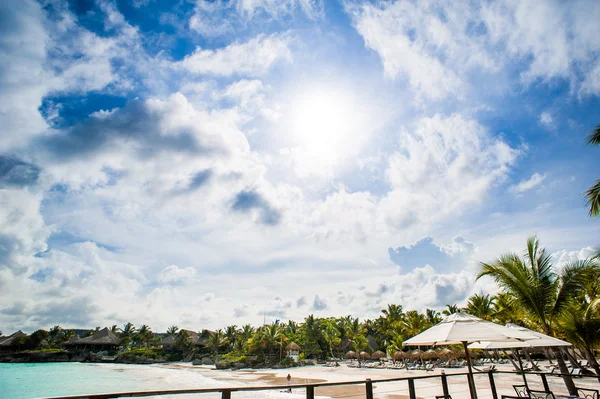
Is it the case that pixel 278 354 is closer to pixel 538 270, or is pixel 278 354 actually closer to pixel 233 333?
pixel 233 333

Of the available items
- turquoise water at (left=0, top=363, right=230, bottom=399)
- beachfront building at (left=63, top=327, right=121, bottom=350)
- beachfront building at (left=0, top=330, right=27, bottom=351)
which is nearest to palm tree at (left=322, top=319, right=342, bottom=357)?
turquoise water at (left=0, top=363, right=230, bottom=399)

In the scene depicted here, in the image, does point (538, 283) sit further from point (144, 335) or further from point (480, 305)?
point (144, 335)

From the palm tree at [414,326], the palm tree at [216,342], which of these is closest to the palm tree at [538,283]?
the palm tree at [414,326]

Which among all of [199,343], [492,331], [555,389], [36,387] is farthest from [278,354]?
[492,331]

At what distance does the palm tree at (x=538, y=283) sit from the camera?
10117 mm

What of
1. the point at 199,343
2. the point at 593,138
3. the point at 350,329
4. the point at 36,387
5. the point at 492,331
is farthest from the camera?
the point at 199,343

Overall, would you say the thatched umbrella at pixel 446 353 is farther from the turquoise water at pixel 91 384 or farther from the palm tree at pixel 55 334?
the palm tree at pixel 55 334

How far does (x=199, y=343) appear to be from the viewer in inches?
2489

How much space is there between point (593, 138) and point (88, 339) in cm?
8720

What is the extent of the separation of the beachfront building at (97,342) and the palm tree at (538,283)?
8071 centimetres

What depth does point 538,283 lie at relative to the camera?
1030 centimetres

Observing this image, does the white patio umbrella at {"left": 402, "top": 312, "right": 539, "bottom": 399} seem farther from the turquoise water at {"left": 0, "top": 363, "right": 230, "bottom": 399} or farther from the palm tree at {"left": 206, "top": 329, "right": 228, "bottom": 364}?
the palm tree at {"left": 206, "top": 329, "right": 228, "bottom": 364}

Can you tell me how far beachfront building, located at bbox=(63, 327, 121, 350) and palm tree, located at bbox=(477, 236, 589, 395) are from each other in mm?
80709

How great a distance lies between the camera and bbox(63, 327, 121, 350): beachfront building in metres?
65.6
